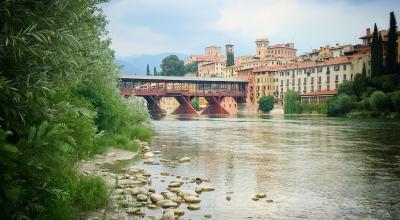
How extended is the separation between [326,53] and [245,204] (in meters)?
115

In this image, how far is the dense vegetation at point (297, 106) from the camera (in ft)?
262

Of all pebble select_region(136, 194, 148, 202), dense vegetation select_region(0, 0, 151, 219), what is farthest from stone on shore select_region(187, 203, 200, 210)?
dense vegetation select_region(0, 0, 151, 219)

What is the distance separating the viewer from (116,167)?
14.1m

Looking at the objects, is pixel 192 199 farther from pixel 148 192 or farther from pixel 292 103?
pixel 292 103

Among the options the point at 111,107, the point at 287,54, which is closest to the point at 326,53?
the point at 287,54

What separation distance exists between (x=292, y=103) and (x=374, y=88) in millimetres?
24089

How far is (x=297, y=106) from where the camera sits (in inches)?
3401

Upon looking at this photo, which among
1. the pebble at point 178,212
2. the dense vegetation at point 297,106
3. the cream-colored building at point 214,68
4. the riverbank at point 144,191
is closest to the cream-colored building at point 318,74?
the dense vegetation at point 297,106

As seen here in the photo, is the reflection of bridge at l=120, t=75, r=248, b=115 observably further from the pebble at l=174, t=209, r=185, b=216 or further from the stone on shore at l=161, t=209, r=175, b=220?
the stone on shore at l=161, t=209, r=175, b=220

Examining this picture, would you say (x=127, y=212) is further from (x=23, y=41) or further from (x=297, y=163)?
(x=297, y=163)

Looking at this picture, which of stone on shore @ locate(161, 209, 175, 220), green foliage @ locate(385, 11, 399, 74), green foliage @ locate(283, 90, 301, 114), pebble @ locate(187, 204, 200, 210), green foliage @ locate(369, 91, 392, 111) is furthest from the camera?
green foliage @ locate(283, 90, 301, 114)

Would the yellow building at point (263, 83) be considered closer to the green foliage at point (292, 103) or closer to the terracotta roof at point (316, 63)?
the terracotta roof at point (316, 63)

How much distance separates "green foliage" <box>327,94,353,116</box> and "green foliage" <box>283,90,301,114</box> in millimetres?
16977

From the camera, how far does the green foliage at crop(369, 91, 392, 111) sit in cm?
5725
